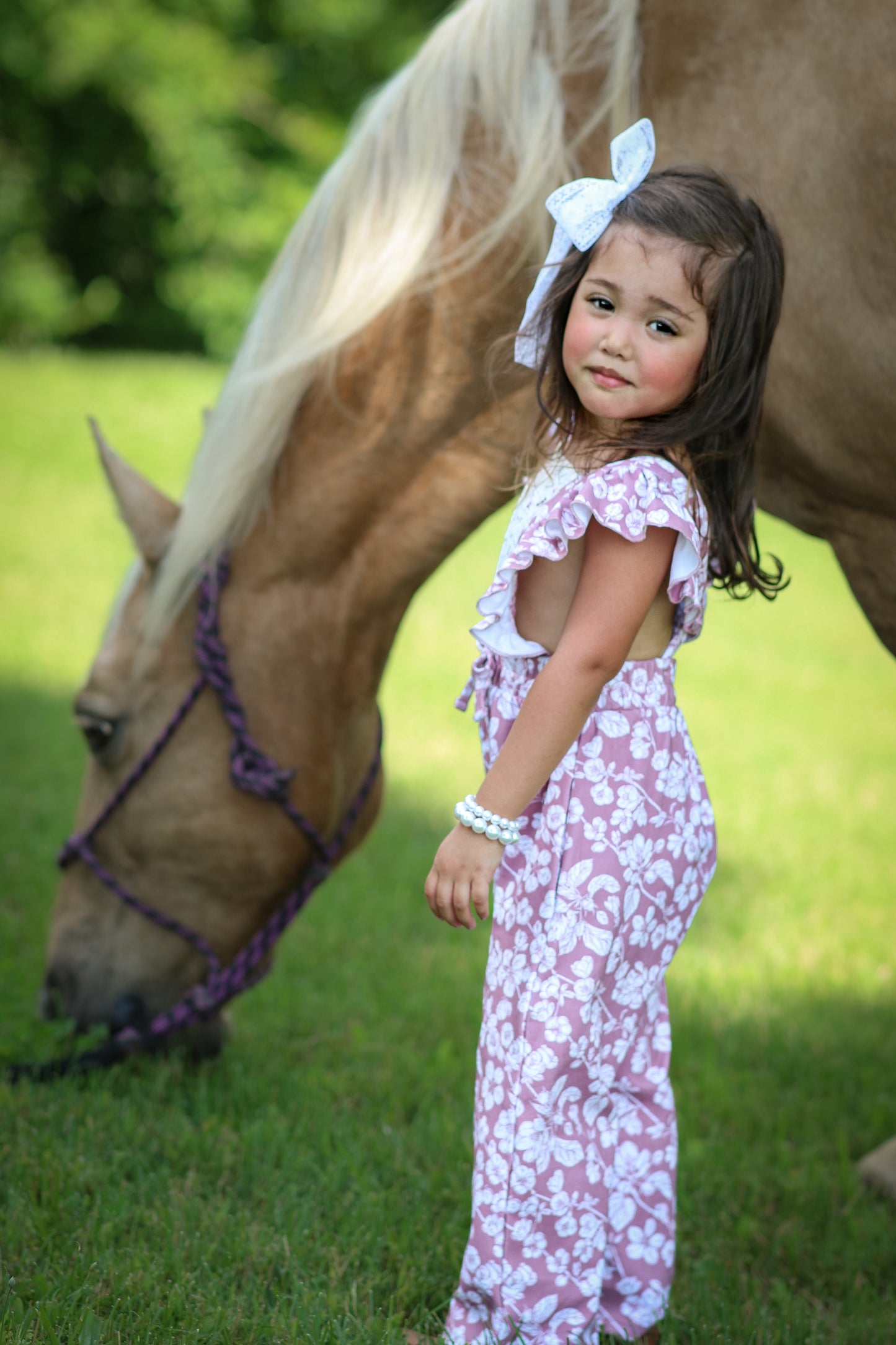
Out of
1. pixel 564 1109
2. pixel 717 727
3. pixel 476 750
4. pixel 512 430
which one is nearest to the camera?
pixel 564 1109

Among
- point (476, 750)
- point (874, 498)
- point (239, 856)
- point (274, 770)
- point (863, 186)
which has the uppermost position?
point (863, 186)

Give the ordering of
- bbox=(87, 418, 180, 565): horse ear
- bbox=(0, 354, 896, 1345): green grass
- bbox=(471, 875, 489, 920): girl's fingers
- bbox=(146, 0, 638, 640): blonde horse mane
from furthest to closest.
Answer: bbox=(87, 418, 180, 565): horse ear < bbox=(146, 0, 638, 640): blonde horse mane < bbox=(0, 354, 896, 1345): green grass < bbox=(471, 875, 489, 920): girl's fingers

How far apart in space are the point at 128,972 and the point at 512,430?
1324 millimetres

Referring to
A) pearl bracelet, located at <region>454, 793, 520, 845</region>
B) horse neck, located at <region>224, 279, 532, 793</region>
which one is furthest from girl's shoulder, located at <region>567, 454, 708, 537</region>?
horse neck, located at <region>224, 279, 532, 793</region>

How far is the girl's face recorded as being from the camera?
4.72 feet

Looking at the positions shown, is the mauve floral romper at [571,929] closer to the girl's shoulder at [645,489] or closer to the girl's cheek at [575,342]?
the girl's shoulder at [645,489]

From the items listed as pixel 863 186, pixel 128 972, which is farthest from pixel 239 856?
pixel 863 186

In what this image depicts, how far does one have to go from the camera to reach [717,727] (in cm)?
601

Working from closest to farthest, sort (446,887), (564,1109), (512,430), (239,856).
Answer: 1. (446,887)
2. (564,1109)
3. (512,430)
4. (239,856)

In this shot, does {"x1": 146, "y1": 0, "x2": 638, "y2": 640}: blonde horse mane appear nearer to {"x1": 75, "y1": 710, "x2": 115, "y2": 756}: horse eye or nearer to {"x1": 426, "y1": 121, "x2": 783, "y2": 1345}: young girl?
{"x1": 75, "y1": 710, "x2": 115, "y2": 756}: horse eye

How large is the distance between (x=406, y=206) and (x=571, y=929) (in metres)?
1.37

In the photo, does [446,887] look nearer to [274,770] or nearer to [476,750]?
[274,770]

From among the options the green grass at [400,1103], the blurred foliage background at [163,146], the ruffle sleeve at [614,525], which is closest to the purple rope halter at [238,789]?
the green grass at [400,1103]

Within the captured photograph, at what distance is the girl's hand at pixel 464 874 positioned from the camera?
1435 millimetres
